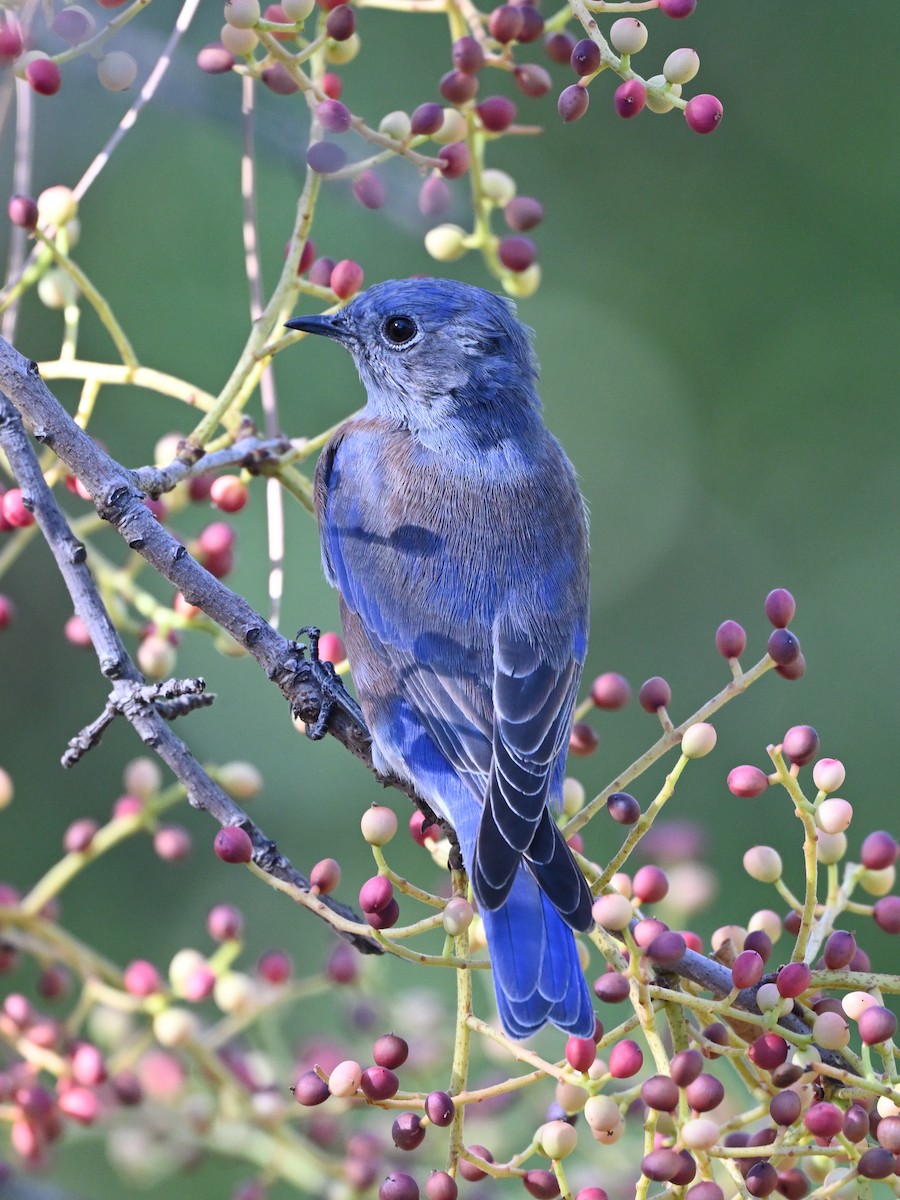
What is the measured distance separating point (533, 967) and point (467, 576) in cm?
99

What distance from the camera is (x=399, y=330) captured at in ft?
11.0

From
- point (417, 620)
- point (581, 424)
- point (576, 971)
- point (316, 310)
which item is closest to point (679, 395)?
point (581, 424)

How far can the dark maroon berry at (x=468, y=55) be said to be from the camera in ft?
7.31

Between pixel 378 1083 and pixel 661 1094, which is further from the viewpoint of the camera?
pixel 378 1083

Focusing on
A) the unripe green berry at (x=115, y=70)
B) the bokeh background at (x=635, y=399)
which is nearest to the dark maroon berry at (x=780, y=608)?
the unripe green berry at (x=115, y=70)

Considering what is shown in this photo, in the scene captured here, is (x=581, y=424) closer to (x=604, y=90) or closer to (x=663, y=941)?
(x=604, y=90)

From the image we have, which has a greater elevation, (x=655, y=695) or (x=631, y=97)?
(x=631, y=97)

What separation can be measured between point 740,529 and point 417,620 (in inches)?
146

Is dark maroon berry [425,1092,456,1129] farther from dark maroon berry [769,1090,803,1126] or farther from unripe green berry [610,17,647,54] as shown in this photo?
unripe green berry [610,17,647,54]

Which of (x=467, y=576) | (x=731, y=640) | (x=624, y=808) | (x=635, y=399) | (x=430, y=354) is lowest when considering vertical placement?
(x=635, y=399)

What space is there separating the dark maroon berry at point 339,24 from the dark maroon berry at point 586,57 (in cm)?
34

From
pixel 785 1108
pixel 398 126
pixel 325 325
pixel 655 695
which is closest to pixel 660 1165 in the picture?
pixel 785 1108

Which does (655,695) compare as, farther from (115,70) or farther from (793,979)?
(115,70)

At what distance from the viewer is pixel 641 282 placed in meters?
6.50
